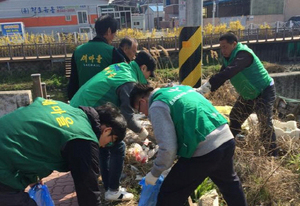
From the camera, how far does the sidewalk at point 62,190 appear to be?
2.84 m

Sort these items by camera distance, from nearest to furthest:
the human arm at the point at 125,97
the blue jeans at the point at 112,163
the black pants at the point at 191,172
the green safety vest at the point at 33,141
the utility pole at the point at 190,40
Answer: the green safety vest at the point at 33,141 < the black pants at the point at 191,172 < the human arm at the point at 125,97 < the blue jeans at the point at 112,163 < the utility pole at the point at 190,40

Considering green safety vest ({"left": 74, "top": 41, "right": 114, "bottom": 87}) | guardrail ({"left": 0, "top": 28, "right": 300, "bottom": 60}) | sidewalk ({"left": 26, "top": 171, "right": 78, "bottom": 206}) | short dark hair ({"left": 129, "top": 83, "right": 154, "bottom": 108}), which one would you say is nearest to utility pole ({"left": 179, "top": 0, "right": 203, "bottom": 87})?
green safety vest ({"left": 74, "top": 41, "right": 114, "bottom": 87})

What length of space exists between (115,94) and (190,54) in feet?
4.60

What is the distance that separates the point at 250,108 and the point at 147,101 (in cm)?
193

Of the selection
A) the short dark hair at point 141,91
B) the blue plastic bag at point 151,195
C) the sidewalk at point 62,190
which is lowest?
the sidewalk at point 62,190

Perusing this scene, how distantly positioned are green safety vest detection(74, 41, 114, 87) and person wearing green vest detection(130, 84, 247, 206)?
106 cm

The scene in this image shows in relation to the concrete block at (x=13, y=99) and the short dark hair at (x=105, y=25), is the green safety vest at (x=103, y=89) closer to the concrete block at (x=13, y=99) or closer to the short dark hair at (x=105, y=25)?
the short dark hair at (x=105, y=25)

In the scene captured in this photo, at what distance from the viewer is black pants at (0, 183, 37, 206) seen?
144 centimetres

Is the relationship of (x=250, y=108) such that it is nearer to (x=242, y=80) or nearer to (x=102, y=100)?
(x=242, y=80)

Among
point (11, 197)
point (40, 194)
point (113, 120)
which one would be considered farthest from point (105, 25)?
point (11, 197)

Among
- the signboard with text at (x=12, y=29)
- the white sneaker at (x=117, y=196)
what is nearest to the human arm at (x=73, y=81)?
the white sneaker at (x=117, y=196)

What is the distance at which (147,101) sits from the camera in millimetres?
2018

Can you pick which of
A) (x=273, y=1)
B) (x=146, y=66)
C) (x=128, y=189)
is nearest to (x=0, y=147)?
(x=146, y=66)

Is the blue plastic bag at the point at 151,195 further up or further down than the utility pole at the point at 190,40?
further down
